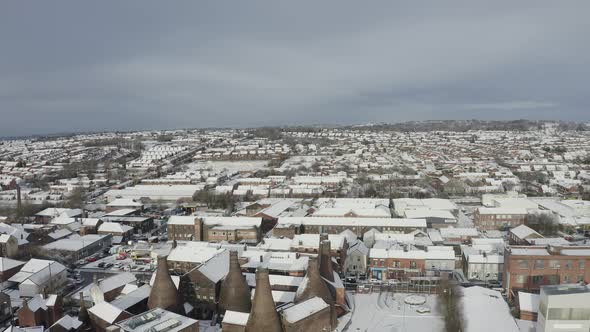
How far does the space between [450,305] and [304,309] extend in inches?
346

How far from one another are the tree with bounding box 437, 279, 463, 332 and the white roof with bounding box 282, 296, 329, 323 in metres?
6.76

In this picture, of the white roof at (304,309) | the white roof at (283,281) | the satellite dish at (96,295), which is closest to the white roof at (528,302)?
the white roof at (304,309)

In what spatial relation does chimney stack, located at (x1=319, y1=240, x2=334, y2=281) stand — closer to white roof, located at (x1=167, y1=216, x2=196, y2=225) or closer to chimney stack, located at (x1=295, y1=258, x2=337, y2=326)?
chimney stack, located at (x1=295, y1=258, x2=337, y2=326)

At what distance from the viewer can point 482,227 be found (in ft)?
145

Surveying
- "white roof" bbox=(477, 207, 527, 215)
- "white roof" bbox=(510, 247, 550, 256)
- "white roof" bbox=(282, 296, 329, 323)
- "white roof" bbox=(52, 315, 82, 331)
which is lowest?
"white roof" bbox=(52, 315, 82, 331)

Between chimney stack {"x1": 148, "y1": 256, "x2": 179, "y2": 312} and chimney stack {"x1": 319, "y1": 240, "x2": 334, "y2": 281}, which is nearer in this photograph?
chimney stack {"x1": 148, "y1": 256, "x2": 179, "y2": 312}

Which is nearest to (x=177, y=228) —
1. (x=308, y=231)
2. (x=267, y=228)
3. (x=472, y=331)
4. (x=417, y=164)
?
(x=267, y=228)

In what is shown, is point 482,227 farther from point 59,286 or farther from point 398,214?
point 59,286

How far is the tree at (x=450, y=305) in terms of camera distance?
21594mm

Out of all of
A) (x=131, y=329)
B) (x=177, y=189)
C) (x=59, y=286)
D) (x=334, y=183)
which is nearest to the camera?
(x=131, y=329)

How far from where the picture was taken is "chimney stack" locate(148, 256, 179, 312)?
21.5 meters

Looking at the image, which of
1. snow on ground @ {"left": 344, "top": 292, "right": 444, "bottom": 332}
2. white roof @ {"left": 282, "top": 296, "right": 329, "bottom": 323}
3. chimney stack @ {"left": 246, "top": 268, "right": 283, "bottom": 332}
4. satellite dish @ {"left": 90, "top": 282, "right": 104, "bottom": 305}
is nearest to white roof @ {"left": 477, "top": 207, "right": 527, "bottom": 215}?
snow on ground @ {"left": 344, "top": 292, "right": 444, "bottom": 332}

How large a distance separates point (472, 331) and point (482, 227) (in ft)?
86.5

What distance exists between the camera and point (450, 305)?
916 inches
